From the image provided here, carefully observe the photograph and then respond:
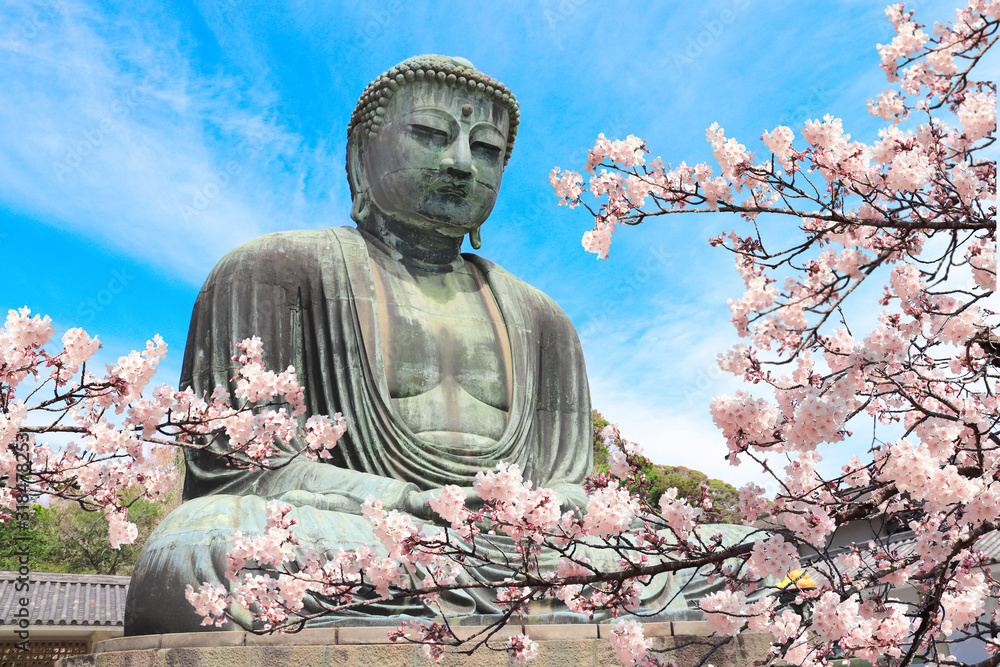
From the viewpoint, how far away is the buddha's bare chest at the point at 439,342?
641 cm

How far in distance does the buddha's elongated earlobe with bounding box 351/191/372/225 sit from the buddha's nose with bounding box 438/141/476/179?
33.0 inches

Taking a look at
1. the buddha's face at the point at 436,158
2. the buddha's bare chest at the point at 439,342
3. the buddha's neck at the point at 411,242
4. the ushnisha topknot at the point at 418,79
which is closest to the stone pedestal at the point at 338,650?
the buddha's bare chest at the point at 439,342

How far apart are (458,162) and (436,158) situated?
22cm

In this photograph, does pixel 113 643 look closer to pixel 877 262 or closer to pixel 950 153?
pixel 877 262

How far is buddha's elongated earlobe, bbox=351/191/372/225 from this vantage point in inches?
286

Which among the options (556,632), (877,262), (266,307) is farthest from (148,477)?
(877,262)

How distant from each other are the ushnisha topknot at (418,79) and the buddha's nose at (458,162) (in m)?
0.59

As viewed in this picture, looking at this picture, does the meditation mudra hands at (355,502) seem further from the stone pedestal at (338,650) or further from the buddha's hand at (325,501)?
the stone pedestal at (338,650)

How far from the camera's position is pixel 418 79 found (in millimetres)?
6992

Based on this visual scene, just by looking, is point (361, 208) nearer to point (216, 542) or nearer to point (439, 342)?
point (439, 342)

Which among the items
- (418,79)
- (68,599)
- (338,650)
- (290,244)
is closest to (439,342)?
(290,244)

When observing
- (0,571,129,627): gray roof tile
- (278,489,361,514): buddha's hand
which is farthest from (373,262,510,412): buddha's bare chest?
(0,571,129,627): gray roof tile

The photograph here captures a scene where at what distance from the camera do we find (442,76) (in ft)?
22.8

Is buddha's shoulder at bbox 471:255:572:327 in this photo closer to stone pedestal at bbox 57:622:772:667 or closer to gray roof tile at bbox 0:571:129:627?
stone pedestal at bbox 57:622:772:667
